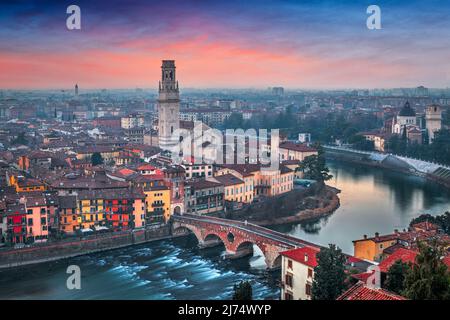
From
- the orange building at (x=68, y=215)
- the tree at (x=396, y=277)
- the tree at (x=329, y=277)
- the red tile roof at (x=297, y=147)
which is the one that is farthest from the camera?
the red tile roof at (x=297, y=147)

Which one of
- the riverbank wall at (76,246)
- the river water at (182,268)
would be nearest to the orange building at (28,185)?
the riverbank wall at (76,246)

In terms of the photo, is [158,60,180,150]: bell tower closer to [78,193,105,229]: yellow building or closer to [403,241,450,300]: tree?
[78,193,105,229]: yellow building

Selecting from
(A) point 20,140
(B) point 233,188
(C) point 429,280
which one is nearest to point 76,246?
(B) point 233,188

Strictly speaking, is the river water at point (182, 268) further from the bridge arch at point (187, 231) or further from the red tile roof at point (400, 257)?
the red tile roof at point (400, 257)

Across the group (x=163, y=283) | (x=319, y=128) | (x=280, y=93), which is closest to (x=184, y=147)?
(x=163, y=283)

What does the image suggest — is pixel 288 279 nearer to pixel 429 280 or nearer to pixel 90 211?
pixel 429 280
